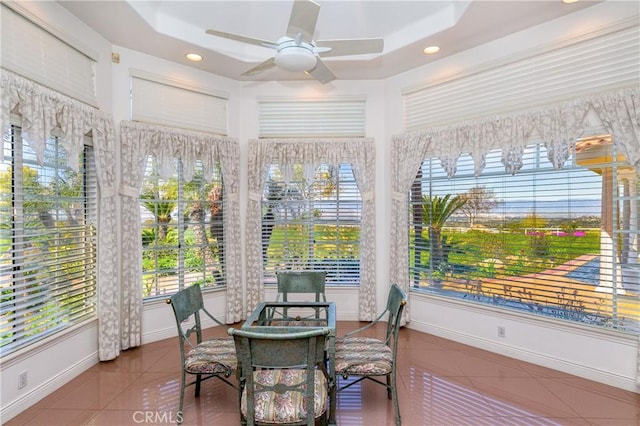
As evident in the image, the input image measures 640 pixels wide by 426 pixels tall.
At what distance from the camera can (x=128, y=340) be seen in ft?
11.4

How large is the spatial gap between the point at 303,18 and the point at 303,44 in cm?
23

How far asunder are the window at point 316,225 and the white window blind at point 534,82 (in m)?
1.24

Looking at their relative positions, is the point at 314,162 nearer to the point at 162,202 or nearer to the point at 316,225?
the point at 316,225

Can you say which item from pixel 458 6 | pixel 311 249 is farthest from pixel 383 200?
pixel 458 6

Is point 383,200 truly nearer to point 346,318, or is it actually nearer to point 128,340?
point 346,318

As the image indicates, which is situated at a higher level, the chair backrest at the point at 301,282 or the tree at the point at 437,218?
the tree at the point at 437,218

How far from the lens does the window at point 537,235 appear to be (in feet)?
9.08

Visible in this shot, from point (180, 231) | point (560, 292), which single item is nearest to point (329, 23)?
point (180, 231)

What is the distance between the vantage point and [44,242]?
8.99ft

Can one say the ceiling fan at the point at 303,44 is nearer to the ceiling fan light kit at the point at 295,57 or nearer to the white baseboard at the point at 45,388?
the ceiling fan light kit at the point at 295,57

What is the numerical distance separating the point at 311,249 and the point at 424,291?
1.56 m

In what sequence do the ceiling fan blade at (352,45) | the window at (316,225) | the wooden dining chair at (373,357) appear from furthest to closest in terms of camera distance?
1. the window at (316,225)
2. the ceiling fan blade at (352,45)
3. the wooden dining chair at (373,357)

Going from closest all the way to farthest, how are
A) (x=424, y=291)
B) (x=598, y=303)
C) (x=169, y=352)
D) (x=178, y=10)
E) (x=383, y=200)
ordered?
1. (x=598, y=303)
2. (x=178, y=10)
3. (x=169, y=352)
4. (x=424, y=291)
5. (x=383, y=200)

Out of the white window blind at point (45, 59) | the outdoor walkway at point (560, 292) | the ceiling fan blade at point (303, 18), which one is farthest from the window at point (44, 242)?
the outdoor walkway at point (560, 292)
